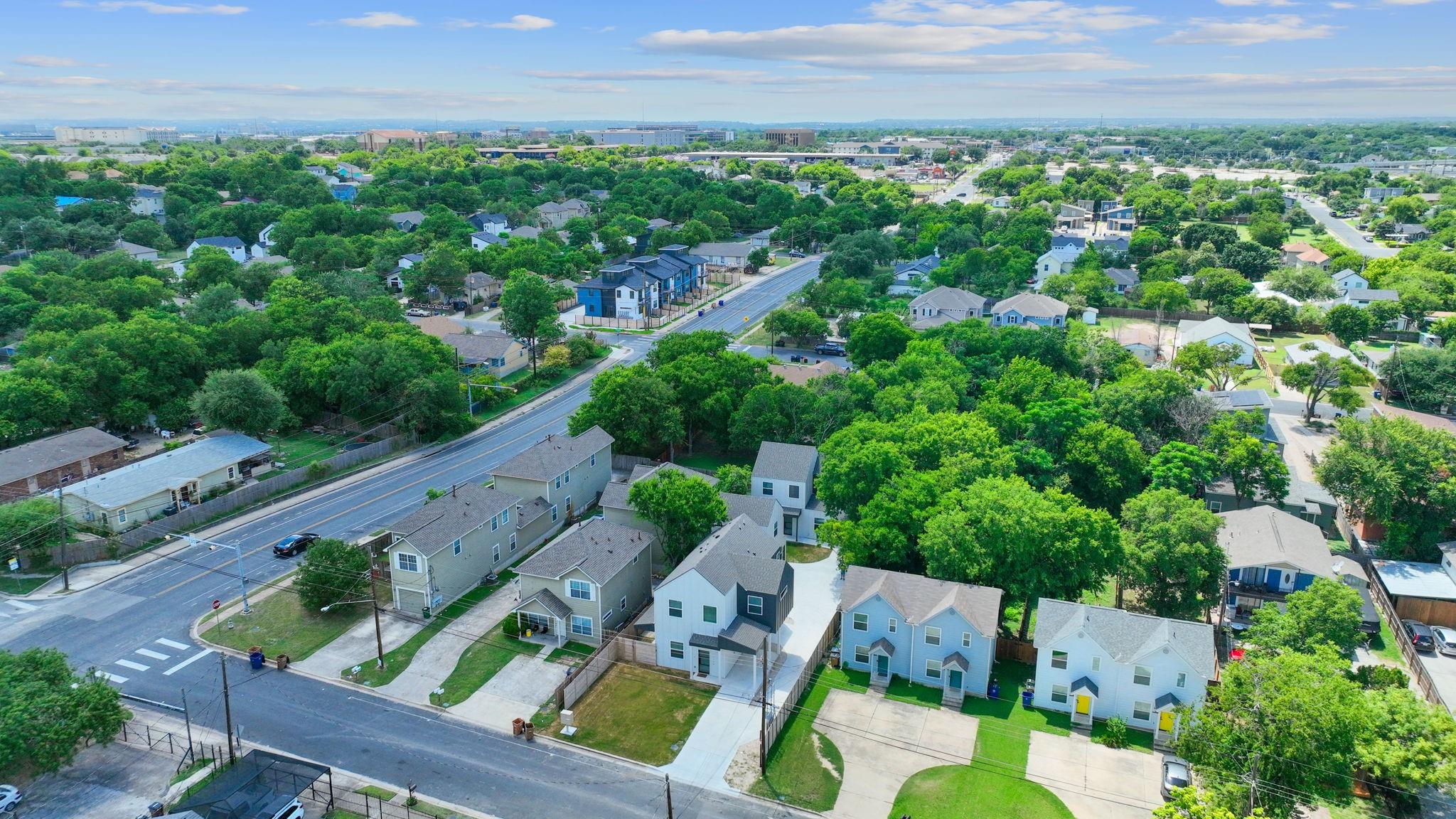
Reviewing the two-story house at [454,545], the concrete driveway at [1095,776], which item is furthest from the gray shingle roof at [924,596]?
the two-story house at [454,545]

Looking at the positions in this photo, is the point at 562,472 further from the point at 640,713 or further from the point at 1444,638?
the point at 1444,638

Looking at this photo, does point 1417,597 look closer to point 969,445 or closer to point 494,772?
point 969,445

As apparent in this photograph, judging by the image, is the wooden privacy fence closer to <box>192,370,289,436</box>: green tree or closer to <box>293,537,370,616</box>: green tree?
<box>192,370,289,436</box>: green tree

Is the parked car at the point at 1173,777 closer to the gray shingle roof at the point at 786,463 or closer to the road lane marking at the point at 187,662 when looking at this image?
the gray shingle roof at the point at 786,463

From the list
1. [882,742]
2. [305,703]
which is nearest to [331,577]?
[305,703]

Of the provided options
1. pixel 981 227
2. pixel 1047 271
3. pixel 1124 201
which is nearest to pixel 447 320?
pixel 1047 271
